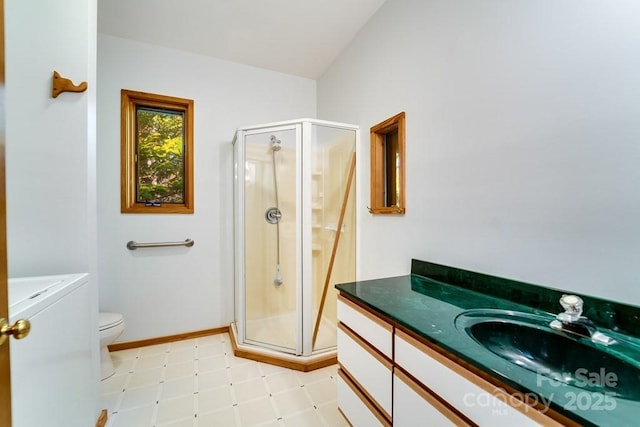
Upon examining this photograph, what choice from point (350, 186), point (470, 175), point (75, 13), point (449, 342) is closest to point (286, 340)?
point (350, 186)

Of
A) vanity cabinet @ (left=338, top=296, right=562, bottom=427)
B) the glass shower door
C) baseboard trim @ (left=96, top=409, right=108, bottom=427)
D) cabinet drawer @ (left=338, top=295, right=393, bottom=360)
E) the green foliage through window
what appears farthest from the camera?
the green foliage through window

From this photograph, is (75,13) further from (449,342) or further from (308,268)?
(449,342)

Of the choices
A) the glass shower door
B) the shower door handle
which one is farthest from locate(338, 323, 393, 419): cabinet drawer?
the shower door handle

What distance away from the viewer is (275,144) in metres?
2.37

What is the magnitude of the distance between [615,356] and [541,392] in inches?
14.9

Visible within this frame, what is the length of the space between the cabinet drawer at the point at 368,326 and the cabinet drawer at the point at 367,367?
36mm

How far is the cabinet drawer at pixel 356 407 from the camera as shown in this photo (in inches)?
44.0

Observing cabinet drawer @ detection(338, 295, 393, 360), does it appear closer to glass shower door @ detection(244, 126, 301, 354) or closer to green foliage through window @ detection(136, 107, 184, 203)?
glass shower door @ detection(244, 126, 301, 354)

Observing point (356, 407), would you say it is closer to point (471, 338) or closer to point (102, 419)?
point (471, 338)

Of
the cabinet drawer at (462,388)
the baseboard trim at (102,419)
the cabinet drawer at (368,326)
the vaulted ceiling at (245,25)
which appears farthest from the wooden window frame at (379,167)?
the baseboard trim at (102,419)

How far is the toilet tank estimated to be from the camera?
2.54 feet

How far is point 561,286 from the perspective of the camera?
3.23 feet

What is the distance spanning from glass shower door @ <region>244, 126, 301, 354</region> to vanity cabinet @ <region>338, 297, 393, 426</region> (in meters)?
0.89

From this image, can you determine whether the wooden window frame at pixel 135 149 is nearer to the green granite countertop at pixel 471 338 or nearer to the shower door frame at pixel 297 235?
the shower door frame at pixel 297 235
